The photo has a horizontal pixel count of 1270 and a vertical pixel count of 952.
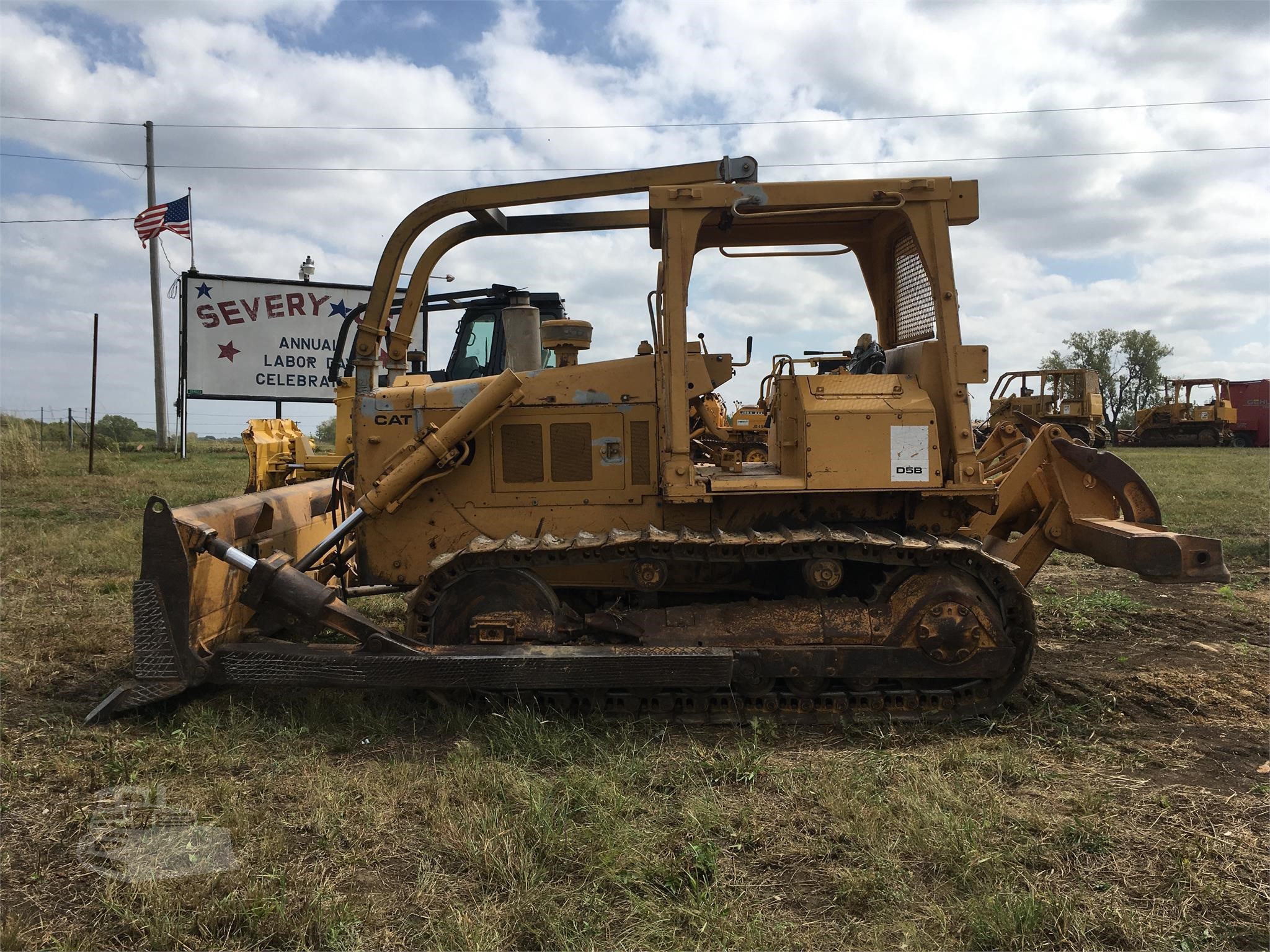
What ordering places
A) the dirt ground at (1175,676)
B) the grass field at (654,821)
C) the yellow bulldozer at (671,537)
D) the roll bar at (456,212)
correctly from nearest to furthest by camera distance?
the grass field at (654,821), the dirt ground at (1175,676), the yellow bulldozer at (671,537), the roll bar at (456,212)

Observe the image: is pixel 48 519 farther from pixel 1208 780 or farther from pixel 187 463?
pixel 1208 780

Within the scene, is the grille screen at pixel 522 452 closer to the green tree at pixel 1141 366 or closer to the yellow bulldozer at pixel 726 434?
the yellow bulldozer at pixel 726 434

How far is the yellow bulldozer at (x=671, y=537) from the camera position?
473 cm

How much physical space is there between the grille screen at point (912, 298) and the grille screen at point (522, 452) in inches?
98.7

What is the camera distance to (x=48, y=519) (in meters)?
12.8

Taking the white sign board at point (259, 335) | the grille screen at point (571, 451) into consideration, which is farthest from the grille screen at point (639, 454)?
the white sign board at point (259, 335)

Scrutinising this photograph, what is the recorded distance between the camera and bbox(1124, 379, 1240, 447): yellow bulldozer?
4006cm

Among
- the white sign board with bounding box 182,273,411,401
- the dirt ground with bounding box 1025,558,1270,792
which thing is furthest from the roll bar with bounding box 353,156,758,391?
the white sign board with bounding box 182,273,411,401

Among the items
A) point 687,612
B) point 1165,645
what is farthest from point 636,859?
point 1165,645

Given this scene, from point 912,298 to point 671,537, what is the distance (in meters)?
2.42

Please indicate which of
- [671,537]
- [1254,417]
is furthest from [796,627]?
[1254,417]

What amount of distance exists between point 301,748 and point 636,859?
2088mm

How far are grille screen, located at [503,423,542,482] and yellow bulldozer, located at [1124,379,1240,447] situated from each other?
42.9 m

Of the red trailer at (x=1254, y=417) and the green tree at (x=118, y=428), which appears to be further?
the red trailer at (x=1254, y=417)
